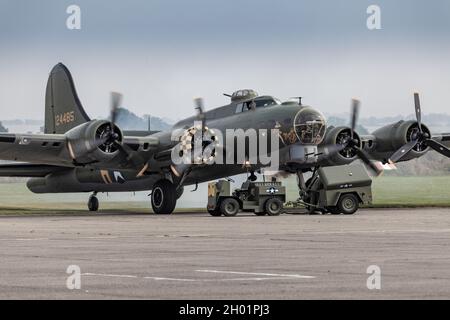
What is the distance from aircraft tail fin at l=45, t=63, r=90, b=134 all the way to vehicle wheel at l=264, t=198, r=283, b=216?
17055 millimetres

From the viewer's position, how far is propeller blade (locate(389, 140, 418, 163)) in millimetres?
50844

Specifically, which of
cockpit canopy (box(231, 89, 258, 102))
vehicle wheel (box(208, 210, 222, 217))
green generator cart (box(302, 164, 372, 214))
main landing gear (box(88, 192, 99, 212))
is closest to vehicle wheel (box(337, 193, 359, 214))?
green generator cart (box(302, 164, 372, 214))

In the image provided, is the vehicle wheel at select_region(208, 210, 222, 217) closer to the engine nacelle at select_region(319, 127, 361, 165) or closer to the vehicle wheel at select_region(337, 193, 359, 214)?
the vehicle wheel at select_region(337, 193, 359, 214)

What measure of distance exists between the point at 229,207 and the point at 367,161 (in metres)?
8.95

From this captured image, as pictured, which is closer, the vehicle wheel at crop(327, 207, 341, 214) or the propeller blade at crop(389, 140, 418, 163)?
the vehicle wheel at crop(327, 207, 341, 214)

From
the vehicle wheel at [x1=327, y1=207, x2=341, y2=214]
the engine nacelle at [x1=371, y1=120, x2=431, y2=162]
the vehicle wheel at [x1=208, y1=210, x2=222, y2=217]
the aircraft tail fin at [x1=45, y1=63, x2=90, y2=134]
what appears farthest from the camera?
the aircraft tail fin at [x1=45, y1=63, x2=90, y2=134]

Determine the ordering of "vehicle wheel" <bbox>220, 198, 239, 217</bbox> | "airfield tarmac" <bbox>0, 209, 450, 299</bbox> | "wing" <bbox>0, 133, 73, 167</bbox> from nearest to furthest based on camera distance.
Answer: "airfield tarmac" <bbox>0, 209, 450, 299</bbox> → "vehicle wheel" <bbox>220, 198, 239, 217</bbox> → "wing" <bbox>0, 133, 73, 167</bbox>

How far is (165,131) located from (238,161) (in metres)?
5.10

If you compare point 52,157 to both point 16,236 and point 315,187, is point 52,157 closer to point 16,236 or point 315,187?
point 315,187

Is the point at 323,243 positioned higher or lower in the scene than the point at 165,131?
lower

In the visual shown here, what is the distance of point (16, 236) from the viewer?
94.5 ft
